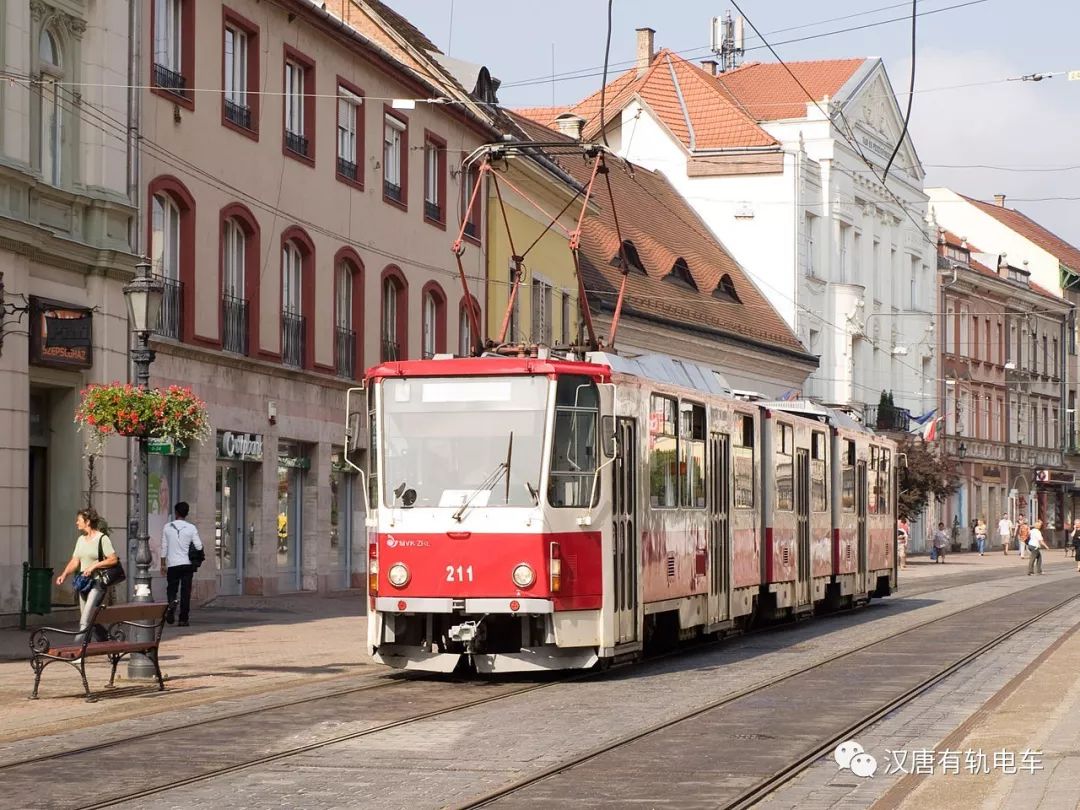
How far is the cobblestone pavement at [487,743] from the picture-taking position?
10.8 m

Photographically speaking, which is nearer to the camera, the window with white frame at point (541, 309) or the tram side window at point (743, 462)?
the tram side window at point (743, 462)

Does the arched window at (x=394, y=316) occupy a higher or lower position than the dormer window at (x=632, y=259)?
lower

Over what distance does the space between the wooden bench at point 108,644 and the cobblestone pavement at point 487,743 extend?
333 centimetres

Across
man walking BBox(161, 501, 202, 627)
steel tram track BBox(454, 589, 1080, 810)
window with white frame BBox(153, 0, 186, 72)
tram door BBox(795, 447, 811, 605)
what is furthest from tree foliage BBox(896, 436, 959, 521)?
steel tram track BBox(454, 589, 1080, 810)

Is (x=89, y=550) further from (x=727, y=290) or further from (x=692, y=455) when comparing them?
(x=727, y=290)

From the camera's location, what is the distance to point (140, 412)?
1903 cm

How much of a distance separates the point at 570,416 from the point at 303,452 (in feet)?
57.8

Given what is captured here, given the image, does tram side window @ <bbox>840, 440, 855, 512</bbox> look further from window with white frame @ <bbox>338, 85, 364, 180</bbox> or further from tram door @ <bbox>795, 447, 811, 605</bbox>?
window with white frame @ <bbox>338, 85, 364, 180</bbox>

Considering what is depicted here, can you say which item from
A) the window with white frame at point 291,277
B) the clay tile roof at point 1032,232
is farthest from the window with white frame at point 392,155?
the clay tile roof at point 1032,232

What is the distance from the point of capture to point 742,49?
75.7 meters

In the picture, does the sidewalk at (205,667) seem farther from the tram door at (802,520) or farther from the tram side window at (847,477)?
the tram side window at (847,477)

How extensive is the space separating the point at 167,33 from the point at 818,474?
11.4 meters

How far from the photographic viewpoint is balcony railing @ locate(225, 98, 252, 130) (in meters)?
31.2

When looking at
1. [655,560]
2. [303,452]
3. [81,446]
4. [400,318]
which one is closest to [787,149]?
[400,318]
